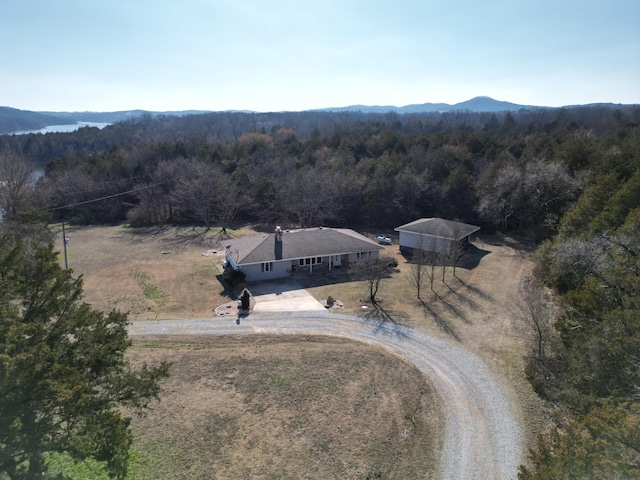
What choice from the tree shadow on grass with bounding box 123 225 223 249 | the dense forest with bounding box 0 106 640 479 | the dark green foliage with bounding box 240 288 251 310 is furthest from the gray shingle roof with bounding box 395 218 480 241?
the tree shadow on grass with bounding box 123 225 223 249

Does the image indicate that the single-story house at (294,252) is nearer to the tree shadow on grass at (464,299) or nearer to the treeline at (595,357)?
the tree shadow on grass at (464,299)

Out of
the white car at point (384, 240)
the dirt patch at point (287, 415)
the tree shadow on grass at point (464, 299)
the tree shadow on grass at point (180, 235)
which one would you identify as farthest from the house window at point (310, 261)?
the tree shadow on grass at point (180, 235)

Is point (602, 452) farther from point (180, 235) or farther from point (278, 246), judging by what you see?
point (180, 235)

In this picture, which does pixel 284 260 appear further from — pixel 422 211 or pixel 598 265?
pixel 422 211

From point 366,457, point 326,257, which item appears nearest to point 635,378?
point 366,457

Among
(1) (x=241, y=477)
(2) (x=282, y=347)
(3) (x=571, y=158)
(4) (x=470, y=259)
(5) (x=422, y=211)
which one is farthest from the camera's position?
(5) (x=422, y=211)

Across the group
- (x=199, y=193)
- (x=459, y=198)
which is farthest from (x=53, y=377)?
(x=459, y=198)
